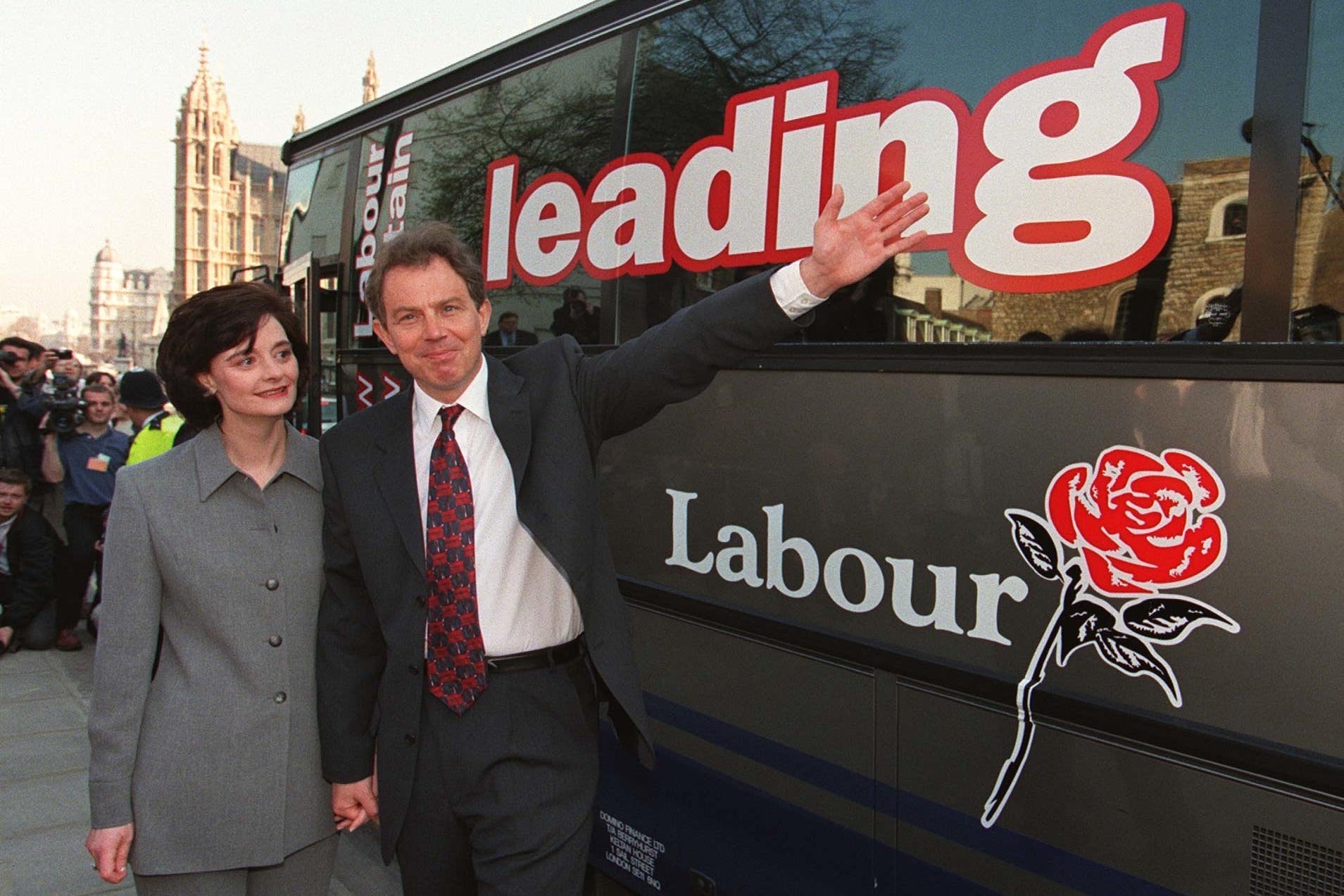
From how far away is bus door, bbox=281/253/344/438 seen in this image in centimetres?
553

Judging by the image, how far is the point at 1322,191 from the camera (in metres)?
1.87

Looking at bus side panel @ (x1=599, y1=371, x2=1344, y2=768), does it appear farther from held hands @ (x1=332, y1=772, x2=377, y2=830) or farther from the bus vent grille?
held hands @ (x1=332, y1=772, x2=377, y2=830)

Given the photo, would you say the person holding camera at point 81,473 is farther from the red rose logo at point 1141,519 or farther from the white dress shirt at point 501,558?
the red rose logo at point 1141,519

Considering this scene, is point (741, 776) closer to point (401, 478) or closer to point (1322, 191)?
point (401, 478)

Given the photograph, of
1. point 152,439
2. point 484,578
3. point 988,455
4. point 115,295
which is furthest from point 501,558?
point 115,295

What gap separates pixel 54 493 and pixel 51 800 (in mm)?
3369

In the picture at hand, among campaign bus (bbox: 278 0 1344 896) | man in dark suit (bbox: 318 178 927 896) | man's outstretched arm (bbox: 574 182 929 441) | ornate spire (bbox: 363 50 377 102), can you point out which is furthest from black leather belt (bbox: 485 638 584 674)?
ornate spire (bbox: 363 50 377 102)

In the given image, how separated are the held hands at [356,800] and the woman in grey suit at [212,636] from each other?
62 mm

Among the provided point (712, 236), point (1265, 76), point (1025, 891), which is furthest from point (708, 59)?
point (1025, 891)

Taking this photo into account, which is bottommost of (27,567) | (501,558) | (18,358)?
(27,567)

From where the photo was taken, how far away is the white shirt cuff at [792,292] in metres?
1.74

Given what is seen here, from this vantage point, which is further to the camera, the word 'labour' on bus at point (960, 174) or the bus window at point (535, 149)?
the bus window at point (535, 149)

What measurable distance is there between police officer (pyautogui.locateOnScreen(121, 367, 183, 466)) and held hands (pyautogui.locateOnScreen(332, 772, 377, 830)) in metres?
4.91

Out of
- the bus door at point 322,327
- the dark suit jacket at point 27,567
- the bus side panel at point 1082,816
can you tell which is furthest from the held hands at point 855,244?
the dark suit jacket at point 27,567
